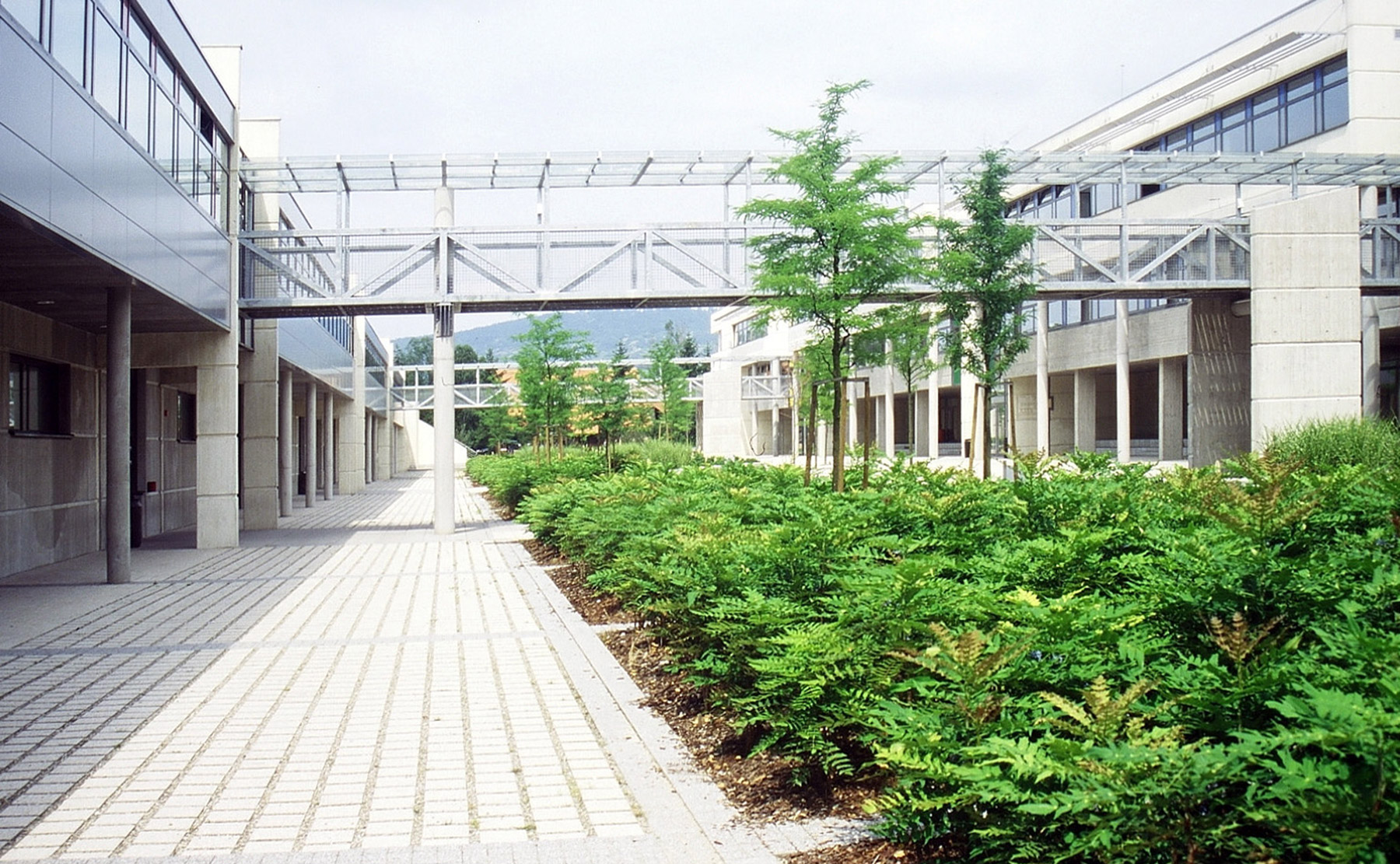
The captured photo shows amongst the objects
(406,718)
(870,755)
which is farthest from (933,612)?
(406,718)

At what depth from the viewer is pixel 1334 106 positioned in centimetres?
3212

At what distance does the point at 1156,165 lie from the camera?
1030 inches

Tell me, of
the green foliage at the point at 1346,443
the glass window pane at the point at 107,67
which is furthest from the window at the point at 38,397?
the green foliage at the point at 1346,443

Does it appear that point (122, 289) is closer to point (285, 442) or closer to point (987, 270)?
point (987, 270)

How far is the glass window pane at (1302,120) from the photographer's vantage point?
3316cm

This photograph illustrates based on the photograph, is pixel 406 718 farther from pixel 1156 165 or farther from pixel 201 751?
pixel 1156 165

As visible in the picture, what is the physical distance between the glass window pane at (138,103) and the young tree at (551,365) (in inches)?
804

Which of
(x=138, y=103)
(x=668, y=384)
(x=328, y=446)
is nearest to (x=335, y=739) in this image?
(x=138, y=103)

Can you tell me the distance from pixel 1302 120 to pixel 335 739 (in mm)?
34729

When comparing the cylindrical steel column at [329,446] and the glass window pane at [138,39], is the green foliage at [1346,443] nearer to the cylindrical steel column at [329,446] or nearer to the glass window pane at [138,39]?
the glass window pane at [138,39]

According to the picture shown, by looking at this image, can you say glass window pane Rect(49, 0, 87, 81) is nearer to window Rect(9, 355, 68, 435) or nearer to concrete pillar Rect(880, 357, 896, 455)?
window Rect(9, 355, 68, 435)

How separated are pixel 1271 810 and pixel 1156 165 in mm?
25807

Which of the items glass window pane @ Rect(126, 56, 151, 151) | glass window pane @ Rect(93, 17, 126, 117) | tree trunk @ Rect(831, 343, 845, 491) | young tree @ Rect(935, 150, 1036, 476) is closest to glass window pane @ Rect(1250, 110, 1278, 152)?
young tree @ Rect(935, 150, 1036, 476)

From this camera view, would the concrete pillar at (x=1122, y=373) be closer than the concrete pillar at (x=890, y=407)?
Yes
